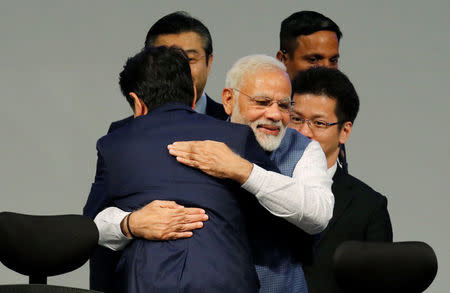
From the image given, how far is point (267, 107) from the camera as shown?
9.31 ft

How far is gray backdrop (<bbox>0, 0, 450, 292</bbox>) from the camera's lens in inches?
175

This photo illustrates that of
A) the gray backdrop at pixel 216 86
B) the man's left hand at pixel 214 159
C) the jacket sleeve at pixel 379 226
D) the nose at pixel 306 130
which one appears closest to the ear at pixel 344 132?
the nose at pixel 306 130

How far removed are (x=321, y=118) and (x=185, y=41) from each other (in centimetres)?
62

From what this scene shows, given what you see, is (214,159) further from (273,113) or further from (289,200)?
(273,113)

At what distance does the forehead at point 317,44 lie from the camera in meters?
3.77

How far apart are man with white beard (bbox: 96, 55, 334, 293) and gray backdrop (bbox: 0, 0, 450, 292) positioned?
66.9 inches

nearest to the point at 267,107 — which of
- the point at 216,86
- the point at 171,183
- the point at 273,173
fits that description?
the point at 273,173

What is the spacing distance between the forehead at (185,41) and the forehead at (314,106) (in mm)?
492

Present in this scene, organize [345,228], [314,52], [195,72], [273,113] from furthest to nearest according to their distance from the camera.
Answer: [314,52] < [195,72] < [345,228] < [273,113]

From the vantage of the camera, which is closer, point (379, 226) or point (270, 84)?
point (270, 84)

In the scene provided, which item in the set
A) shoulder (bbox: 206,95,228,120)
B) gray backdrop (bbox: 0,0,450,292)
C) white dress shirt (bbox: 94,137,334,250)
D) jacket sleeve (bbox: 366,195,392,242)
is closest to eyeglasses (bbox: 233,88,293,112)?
white dress shirt (bbox: 94,137,334,250)

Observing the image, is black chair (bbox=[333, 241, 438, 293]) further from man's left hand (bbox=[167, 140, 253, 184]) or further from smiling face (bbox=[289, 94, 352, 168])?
smiling face (bbox=[289, 94, 352, 168])

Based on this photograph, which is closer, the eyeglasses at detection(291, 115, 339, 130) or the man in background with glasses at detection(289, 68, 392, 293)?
the man in background with glasses at detection(289, 68, 392, 293)

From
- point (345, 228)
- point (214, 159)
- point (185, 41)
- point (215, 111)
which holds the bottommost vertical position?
point (345, 228)
